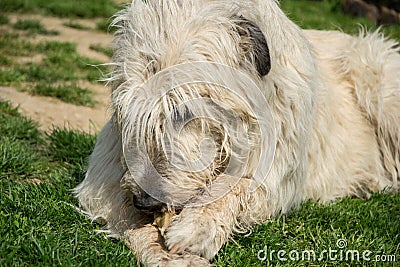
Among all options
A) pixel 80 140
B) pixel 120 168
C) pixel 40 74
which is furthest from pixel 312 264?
pixel 40 74

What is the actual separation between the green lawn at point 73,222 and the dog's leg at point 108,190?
102 mm

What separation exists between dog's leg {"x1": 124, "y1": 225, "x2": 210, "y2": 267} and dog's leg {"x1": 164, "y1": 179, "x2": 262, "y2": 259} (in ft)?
0.17

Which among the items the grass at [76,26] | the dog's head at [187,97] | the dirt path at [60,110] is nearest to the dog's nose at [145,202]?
the dog's head at [187,97]

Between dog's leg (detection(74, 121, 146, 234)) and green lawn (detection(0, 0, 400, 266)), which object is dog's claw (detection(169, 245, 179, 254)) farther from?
dog's leg (detection(74, 121, 146, 234))

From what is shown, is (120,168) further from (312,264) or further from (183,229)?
(312,264)

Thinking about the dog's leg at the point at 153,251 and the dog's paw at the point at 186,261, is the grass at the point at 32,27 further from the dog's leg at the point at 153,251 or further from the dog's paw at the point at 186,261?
the dog's paw at the point at 186,261

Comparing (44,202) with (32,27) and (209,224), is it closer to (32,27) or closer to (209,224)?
(209,224)

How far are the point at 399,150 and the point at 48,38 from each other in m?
5.22

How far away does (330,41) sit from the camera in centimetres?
545

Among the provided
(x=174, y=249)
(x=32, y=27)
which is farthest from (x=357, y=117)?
(x=32, y=27)

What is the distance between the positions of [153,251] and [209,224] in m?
0.33

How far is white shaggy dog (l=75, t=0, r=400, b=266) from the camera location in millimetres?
3314

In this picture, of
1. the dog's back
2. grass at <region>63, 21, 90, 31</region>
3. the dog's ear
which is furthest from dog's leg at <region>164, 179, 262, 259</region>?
grass at <region>63, 21, 90, 31</region>

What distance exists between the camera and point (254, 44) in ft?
11.6
